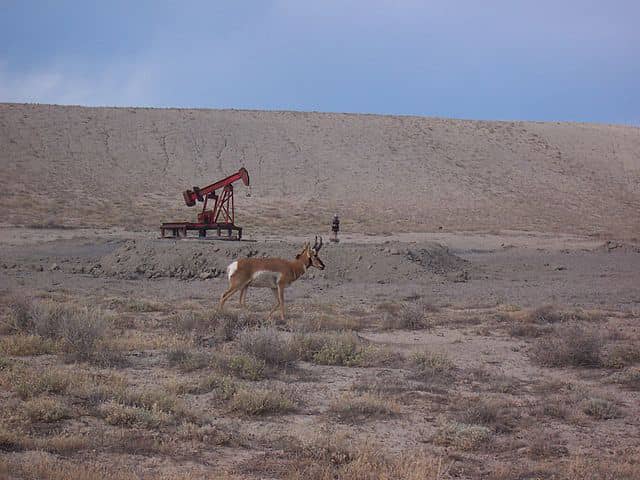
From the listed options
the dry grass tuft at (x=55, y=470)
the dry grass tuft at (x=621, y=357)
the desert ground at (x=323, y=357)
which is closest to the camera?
the dry grass tuft at (x=55, y=470)

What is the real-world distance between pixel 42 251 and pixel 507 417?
78.6 feet

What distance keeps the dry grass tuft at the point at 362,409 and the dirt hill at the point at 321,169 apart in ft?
108

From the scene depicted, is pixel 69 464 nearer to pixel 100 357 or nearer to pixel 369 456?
pixel 369 456

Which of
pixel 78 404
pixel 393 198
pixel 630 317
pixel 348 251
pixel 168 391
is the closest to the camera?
pixel 78 404

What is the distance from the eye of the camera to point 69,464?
608cm

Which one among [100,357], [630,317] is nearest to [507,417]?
[100,357]

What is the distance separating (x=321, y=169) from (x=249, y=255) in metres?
45.8

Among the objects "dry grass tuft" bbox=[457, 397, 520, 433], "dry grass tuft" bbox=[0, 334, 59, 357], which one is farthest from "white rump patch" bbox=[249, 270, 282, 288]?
"dry grass tuft" bbox=[457, 397, 520, 433]

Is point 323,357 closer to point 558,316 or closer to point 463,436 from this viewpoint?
point 463,436

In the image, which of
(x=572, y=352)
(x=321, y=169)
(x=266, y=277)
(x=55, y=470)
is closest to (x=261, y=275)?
(x=266, y=277)

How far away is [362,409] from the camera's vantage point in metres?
8.37

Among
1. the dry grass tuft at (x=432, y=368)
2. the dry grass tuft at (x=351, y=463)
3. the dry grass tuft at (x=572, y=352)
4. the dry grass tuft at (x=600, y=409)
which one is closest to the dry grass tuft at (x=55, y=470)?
the dry grass tuft at (x=351, y=463)

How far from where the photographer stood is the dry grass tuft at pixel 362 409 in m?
8.25

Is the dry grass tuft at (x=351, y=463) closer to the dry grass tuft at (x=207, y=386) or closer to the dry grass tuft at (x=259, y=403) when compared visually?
the dry grass tuft at (x=259, y=403)
